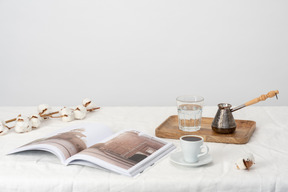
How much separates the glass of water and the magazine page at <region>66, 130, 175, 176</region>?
0.17 m

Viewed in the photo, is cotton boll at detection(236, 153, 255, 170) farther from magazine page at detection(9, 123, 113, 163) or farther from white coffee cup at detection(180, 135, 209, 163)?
magazine page at detection(9, 123, 113, 163)

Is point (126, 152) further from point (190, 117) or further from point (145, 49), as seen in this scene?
point (145, 49)

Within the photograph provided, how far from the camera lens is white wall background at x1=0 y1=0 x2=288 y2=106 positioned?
370 cm

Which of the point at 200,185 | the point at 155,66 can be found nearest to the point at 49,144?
the point at 200,185

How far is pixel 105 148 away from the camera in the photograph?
124cm

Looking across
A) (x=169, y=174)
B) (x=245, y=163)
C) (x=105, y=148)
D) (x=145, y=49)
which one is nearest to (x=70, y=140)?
(x=105, y=148)

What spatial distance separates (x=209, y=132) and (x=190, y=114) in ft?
0.32

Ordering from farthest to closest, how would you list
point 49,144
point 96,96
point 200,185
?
1. point 96,96
2. point 49,144
3. point 200,185

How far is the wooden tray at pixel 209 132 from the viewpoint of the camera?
1.34 metres

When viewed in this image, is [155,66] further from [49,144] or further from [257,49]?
[49,144]

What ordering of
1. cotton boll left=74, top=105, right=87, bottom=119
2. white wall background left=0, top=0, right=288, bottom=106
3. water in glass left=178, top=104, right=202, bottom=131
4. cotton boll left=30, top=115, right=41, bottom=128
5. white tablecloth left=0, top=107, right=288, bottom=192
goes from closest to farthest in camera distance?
white tablecloth left=0, top=107, right=288, bottom=192, water in glass left=178, top=104, right=202, bottom=131, cotton boll left=30, top=115, right=41, bottom=128, cotton boll left=74, top=105, right=87, bottom=119, white wall background left=0, top=0, right=288, bottom=106

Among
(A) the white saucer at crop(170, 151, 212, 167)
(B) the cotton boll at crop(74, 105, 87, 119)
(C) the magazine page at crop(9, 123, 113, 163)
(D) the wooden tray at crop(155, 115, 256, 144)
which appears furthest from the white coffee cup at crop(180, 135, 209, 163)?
(B) the cotton boll at crop(74, 105, 87, 119)

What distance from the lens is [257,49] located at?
147 inches

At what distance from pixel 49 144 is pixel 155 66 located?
266 cm
